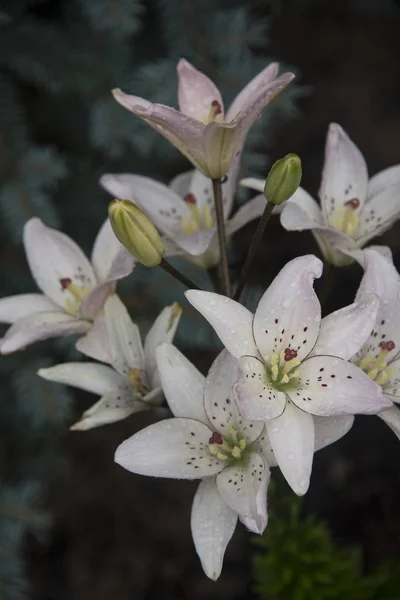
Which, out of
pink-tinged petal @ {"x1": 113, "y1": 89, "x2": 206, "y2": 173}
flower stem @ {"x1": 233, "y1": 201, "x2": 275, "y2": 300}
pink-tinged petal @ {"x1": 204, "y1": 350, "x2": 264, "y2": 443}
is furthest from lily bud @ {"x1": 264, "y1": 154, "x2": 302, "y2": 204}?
pink-tinged petal @ {"x1": 204, "y1": 350, "x2": 264, "y2": 443}

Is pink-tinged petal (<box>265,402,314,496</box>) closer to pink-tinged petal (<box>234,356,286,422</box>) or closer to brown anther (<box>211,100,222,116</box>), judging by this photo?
pink-tinged petal (<box>234,356,286,422</box>)

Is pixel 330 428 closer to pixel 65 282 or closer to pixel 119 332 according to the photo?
pixel 119 332

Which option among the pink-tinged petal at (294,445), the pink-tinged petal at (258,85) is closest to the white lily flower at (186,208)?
the pink-tinged petal at (258,85)

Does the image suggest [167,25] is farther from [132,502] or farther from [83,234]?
[132,502]

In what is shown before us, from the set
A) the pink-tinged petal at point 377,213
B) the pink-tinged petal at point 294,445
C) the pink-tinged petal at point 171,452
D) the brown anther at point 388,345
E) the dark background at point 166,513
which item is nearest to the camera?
the pink-tinged petal at point 294,445

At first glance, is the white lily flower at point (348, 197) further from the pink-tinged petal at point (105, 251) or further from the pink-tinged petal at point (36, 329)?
the pink-tinged petal at point (36, 329)

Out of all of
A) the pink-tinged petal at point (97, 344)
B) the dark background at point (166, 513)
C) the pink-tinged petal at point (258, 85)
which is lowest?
the dark background at point (166, 513)
